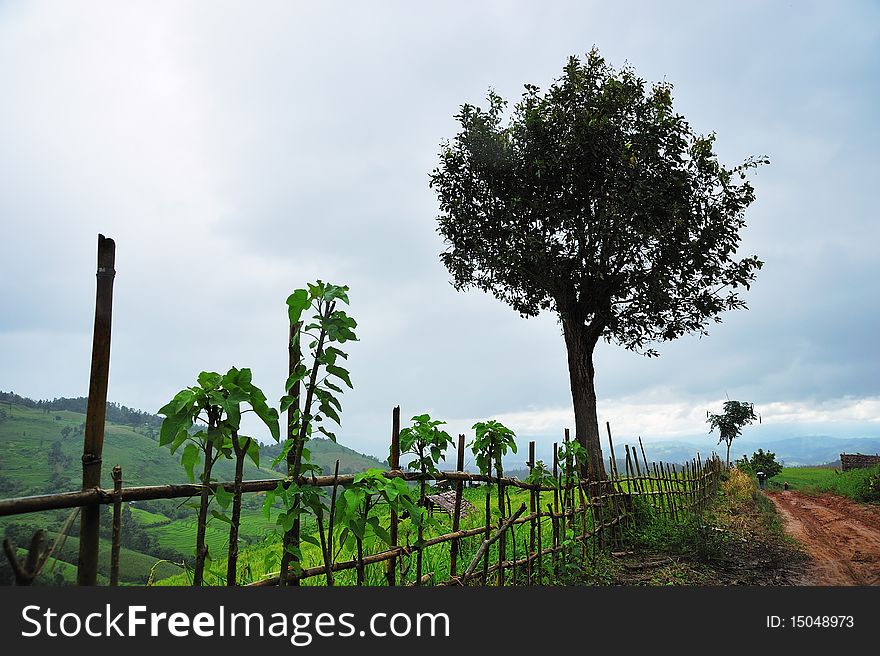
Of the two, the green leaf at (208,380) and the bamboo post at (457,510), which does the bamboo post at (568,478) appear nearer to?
the bamboo post at (457,510)

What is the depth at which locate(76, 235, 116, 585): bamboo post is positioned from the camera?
245cm

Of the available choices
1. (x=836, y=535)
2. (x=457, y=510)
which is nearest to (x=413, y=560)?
(x=457, y=510)

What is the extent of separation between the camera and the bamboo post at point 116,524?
8.05 ft

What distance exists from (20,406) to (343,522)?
8229 mm

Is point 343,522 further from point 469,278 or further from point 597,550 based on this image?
point 469,278

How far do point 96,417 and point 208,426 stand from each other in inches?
17.2

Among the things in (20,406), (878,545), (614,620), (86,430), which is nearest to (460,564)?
(614,620)

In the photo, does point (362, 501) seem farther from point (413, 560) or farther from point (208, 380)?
point (413, 560)

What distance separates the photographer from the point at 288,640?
2.71 metres

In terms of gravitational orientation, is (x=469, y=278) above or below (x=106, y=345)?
above

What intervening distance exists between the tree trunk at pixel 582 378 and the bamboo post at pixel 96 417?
9925 mm

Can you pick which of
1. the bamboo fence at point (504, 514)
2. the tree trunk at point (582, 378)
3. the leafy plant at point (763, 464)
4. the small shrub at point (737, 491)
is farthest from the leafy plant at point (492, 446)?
the leafy plant at point (763, 464)

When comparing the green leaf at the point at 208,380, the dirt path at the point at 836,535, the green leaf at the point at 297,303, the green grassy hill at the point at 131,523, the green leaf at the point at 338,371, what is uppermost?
the green leaf at the point at 297,303

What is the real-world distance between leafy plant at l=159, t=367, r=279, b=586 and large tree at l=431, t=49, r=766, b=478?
8816mm
